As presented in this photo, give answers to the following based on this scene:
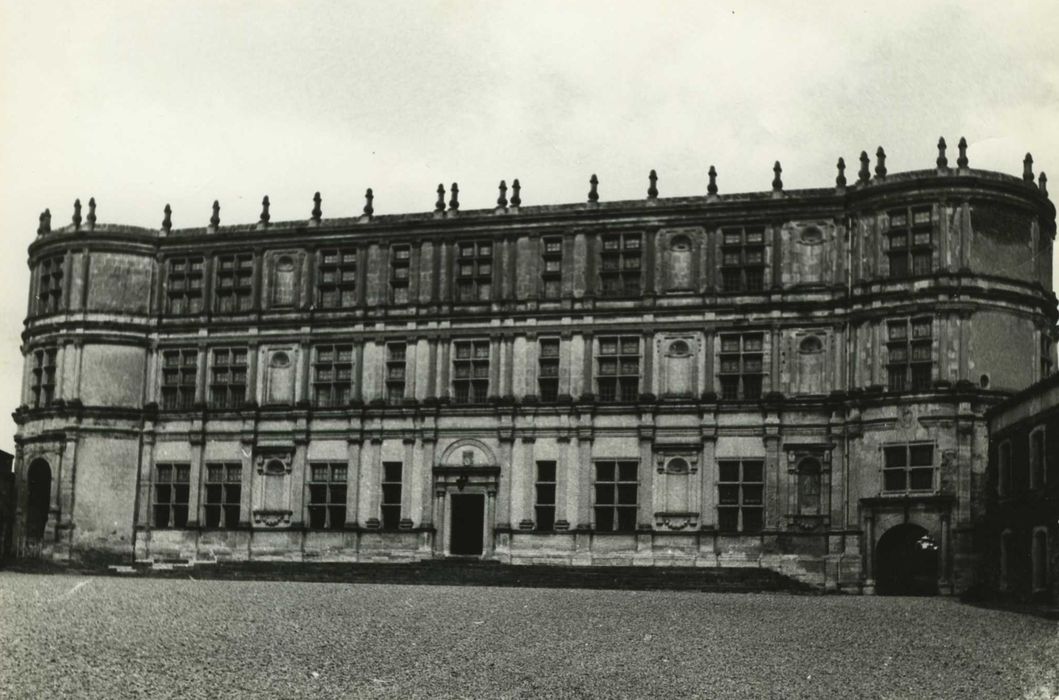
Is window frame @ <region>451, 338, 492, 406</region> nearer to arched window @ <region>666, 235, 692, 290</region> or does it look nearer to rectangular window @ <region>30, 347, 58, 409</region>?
arched window @ <region>666, 235, 692, 290</region>

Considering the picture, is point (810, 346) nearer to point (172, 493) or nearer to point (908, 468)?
point (908, 468)

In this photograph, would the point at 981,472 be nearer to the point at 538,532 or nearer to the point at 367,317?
the point at 538,532

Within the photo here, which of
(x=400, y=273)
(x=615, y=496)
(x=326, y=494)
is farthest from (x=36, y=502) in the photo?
(x=615, y=496)

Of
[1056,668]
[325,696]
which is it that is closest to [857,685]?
[1056,668]

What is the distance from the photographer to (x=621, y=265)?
45.6 metres

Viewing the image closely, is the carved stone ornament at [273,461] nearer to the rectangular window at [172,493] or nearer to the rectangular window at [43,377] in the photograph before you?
the rectangular window at [172,493]

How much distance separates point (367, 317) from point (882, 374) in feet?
55.0

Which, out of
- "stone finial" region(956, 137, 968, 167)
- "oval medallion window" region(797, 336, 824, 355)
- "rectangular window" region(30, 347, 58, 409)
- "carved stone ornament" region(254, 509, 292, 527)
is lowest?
"carved stone ornament" region(254, 509, 292, 527)

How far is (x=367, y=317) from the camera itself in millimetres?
47531

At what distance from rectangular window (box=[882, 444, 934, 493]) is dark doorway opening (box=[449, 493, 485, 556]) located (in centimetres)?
1263

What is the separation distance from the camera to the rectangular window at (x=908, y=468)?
40969 millimetres

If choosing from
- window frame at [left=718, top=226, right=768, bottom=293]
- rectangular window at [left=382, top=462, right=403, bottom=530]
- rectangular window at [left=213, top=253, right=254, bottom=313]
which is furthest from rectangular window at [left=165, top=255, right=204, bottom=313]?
window frame at [left=718, top=226, right=768, bottom=293]

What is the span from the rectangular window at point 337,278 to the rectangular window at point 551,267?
6547 mm

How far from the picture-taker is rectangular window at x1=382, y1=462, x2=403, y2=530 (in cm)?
4625
